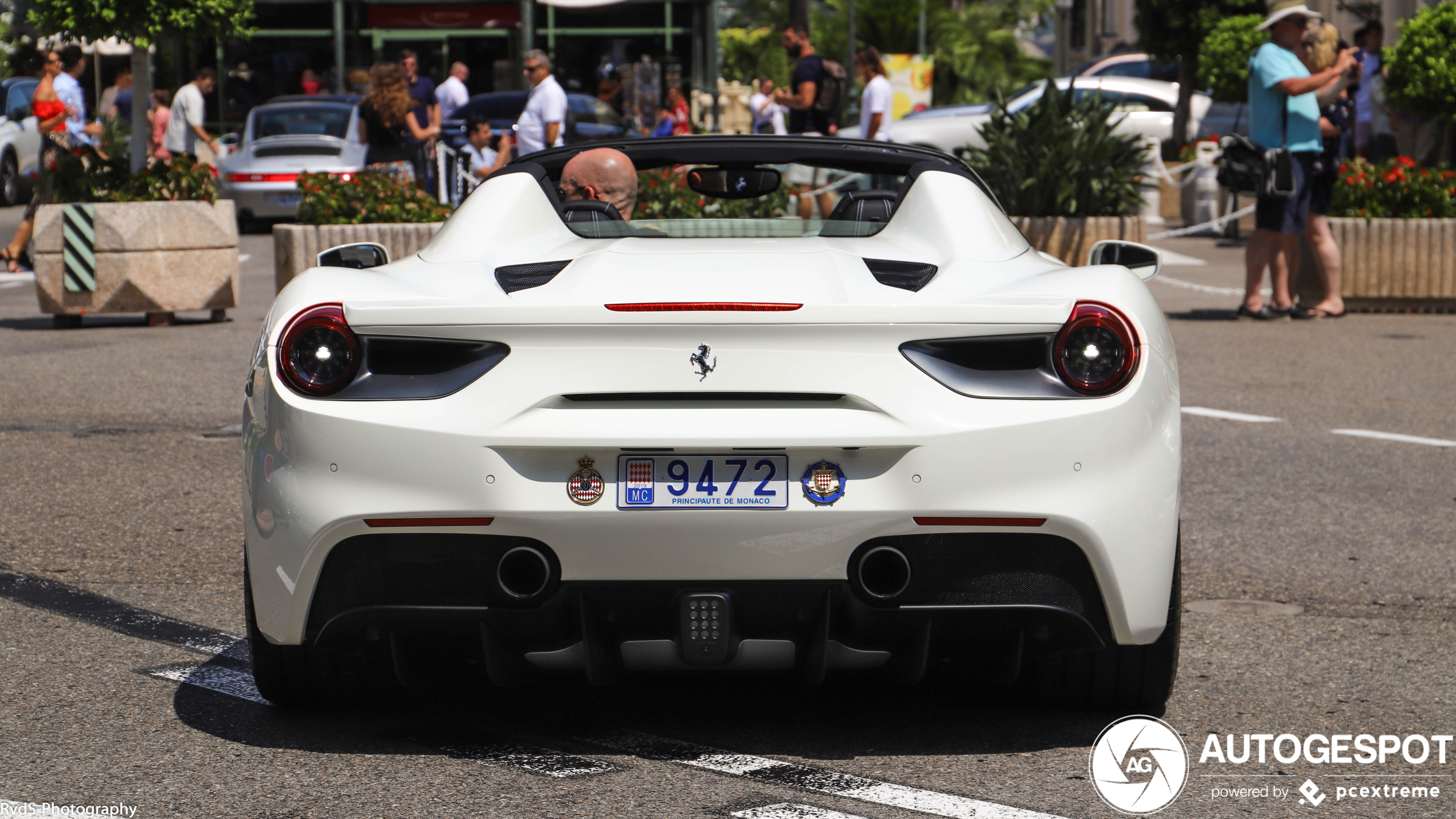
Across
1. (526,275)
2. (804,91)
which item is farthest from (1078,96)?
(526,275)

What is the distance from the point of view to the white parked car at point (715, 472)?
136 inches

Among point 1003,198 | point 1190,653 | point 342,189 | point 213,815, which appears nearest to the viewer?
point 213,815

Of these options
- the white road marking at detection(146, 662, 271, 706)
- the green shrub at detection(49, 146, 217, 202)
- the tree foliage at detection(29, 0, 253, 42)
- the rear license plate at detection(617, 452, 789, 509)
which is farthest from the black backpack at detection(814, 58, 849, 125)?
the rear license plate at detection(617, 452, 789, 509)

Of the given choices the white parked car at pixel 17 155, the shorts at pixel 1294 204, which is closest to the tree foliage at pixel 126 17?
the shorts at pixel 1294 204

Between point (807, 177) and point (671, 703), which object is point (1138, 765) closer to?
point (671, 703)

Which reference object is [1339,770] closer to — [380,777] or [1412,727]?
[1412,727]

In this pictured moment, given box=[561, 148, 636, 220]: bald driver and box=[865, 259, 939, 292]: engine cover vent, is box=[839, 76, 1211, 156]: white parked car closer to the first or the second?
box=[561, 148, 636, 220]: bald driver

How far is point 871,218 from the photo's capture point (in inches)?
194

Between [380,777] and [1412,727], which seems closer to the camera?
[380,777]

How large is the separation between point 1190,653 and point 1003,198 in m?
9.79

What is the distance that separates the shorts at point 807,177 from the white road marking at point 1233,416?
26.5ft

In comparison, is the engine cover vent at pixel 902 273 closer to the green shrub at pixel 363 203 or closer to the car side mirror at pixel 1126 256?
the car side mirror at pixel 1126 256

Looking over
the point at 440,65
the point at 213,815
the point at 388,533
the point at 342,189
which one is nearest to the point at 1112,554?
the point at 388,533

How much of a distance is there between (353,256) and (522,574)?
150 centimetres
